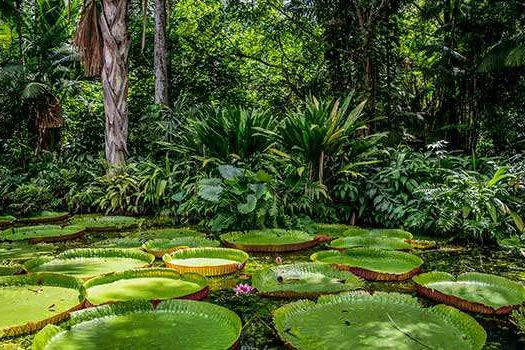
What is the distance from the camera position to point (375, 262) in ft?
8.50

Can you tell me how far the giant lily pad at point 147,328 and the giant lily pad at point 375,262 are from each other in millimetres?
998

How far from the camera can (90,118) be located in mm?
7488

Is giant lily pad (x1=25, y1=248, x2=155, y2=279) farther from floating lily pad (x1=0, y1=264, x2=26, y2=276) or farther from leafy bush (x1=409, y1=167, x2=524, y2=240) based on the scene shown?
leafy bush (x1=409, y1=167, x2=524, y2=240)

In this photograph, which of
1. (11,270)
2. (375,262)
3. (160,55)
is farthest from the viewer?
(160,55)

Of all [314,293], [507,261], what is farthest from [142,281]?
[507,261]

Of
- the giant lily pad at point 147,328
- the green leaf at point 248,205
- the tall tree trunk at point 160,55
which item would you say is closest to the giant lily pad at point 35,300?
the giant lily pad at point 147,328

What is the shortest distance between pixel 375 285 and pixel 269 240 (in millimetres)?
1092

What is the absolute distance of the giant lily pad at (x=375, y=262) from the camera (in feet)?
7.64

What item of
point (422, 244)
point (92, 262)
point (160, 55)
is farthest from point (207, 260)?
point (160, 55)

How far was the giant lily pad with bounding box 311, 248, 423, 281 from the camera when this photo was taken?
7.64ft

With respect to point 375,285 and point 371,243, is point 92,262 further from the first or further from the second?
point 371,243

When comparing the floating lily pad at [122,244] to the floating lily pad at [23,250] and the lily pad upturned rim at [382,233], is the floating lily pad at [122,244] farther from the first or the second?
the lily pad upturned rim at [382,233]

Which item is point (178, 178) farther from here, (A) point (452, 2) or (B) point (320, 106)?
(A) point (452, 2)

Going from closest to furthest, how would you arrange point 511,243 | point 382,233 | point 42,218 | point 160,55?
point 511,243
point 382,233
point 42,218
point 160,55
